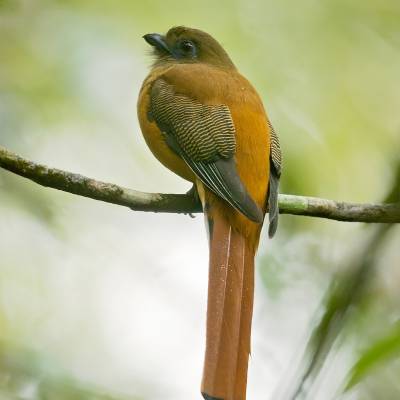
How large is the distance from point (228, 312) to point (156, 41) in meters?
2.36

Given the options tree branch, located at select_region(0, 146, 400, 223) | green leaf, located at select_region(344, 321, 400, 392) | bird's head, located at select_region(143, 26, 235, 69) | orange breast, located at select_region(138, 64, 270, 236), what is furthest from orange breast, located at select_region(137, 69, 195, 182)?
green leaf, located at select_region(344, 321, 400, 392)

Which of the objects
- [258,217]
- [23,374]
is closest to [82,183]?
[258,217]

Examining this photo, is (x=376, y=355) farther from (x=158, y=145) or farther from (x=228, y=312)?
(x=158, y=145)

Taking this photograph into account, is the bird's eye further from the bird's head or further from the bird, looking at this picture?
the bird

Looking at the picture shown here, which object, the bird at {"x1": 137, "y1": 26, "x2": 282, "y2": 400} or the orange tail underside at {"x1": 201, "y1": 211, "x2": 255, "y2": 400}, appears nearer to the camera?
the orange tail underside at {"x1": 201, "y1": 211, "x2": 255, "y2": 400}

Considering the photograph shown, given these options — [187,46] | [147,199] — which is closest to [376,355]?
[147,199]

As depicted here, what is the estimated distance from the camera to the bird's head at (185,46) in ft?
15.3

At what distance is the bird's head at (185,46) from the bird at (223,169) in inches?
7.7

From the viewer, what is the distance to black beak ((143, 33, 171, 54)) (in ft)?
15.5

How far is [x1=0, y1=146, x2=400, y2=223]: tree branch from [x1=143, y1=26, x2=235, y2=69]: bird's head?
138 centimetres

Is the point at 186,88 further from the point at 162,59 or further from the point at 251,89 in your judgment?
the point at 162,59

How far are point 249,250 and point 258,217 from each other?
16 centimetres

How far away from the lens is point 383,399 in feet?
6.53

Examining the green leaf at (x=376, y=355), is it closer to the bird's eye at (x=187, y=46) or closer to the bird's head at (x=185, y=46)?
the bird's head at (x=185, y=46)
